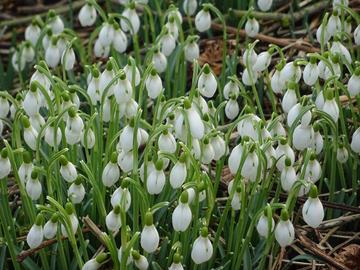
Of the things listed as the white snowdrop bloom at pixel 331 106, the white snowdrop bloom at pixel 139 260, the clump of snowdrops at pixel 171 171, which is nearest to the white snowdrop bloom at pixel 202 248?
the clump of snowdrops at pixel 171 171

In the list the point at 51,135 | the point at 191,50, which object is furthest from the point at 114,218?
the point at 191,50

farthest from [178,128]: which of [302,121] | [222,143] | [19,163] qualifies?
[19,163]

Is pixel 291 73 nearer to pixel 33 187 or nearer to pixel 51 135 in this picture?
pixel 51 135

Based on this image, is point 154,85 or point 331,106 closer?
point 331,106

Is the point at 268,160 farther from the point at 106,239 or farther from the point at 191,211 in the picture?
the point at 106,239

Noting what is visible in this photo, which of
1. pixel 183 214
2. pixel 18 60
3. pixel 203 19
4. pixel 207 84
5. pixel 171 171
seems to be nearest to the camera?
pixel 183 214

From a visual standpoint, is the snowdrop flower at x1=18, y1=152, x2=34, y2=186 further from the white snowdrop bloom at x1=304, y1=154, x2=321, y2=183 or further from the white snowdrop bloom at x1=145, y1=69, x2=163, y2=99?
the white snowdrop bloom at x1=304, y1=154, x2=321, y2=183
